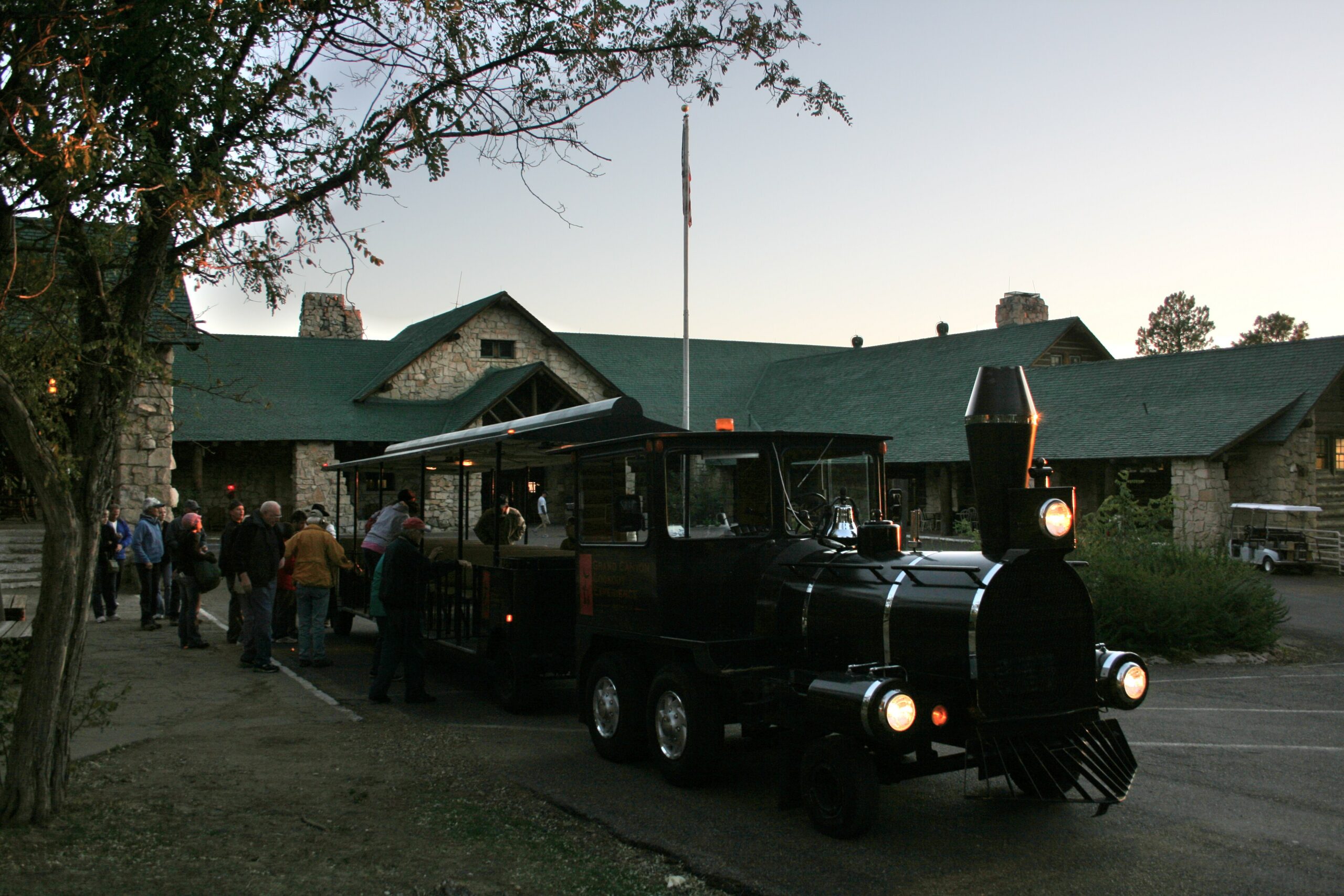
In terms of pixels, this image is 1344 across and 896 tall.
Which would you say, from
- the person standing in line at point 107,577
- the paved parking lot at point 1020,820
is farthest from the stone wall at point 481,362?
the paved parking lot at point 1020,820

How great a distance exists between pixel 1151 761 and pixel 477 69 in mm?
6646

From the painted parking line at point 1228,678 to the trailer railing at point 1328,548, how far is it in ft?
48.1

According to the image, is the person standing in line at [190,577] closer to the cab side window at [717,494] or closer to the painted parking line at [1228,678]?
the cab side window at [717,494]

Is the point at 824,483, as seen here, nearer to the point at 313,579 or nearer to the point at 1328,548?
the point at 313,579

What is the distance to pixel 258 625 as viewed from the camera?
1126 centimetres

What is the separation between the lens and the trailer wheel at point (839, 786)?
562cm

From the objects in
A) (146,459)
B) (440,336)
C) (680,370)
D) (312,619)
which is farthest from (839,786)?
(680,370)

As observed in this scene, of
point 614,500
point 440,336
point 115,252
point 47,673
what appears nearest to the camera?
point 47,673

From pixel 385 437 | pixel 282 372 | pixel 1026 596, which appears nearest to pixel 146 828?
pixel 1026 596

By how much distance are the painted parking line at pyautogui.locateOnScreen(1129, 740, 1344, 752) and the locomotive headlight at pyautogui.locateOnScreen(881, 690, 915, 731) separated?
3.55 m

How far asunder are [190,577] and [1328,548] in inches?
982

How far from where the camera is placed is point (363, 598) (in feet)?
46.4

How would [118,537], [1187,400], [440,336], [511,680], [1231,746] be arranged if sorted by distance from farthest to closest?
[440,336], [1187,400], [118,537], [511,680], [1231,746]

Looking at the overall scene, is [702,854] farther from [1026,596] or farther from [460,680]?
[460,680]
